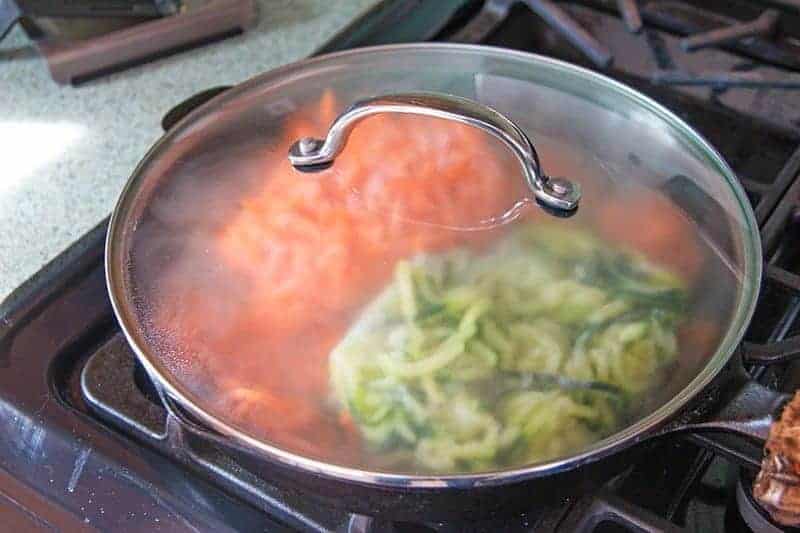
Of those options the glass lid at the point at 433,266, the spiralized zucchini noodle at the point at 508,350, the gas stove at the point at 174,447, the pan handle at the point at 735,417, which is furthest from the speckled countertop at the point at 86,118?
the pan handle at the point at 735,417

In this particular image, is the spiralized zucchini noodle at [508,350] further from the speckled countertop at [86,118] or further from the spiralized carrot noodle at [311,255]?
the speckled countertop at [86,118]

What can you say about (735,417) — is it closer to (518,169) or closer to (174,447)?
(518,169)

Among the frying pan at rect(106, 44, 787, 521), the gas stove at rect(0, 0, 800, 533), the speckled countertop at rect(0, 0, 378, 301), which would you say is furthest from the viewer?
the speckled countertop at rect(0, 0, 378, 301)

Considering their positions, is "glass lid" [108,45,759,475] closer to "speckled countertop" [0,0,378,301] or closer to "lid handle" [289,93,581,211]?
"lid handle" [289,93,581,211]

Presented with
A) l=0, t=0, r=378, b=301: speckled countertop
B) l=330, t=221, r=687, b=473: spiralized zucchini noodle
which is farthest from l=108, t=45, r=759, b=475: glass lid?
l=0, t=0, r=378, b=301: speckled countertop

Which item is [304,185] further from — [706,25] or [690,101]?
[706,25]

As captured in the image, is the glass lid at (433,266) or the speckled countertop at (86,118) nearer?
the glass lid at (433,266)
